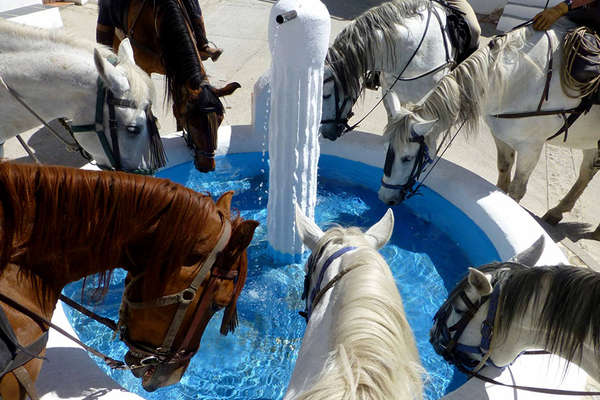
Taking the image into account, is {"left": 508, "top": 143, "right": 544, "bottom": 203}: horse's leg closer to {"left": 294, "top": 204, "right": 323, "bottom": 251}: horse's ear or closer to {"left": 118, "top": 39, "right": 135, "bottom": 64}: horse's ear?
{"left": 294, "top": 204, "right": 323, "bottom": 251}: horse's ear

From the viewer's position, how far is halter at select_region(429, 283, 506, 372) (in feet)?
7.14

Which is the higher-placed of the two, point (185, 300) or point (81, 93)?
point (81, 93)

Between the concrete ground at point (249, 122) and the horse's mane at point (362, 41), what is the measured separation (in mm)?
815

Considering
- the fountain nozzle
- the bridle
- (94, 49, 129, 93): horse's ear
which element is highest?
the fountain nozzle

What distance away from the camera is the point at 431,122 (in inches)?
143

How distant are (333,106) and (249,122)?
200cm

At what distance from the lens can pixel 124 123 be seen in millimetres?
3205

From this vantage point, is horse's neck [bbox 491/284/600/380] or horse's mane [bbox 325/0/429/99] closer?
horse's neck [bbox 491/284/600/380]

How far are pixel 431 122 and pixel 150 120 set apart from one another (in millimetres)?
2272

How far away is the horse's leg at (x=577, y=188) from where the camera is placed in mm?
4715

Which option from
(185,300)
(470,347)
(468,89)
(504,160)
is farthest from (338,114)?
(185,300)

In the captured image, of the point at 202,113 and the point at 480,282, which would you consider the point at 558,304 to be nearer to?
the point at 480,282

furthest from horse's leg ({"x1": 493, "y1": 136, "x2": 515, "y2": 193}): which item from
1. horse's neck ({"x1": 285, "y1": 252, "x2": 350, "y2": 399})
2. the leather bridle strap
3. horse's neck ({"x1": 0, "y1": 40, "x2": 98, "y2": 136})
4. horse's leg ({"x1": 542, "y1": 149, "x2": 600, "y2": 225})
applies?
horse's neck ({"x1": 0, "y1": 40, "x2": 98, "y2": 136})

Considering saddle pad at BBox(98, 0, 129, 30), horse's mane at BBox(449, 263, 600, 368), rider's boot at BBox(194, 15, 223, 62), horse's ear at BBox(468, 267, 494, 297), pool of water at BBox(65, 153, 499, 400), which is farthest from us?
rider's boot at BBox(194, 15, 223, 62)
